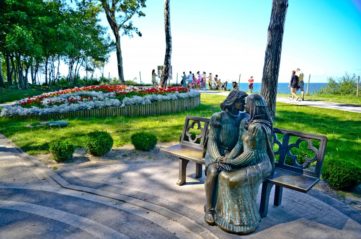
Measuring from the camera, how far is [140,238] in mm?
3734

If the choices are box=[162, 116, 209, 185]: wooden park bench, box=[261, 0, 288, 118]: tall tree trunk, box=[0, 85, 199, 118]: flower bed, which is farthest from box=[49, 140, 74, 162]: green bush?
box=[0, 85, 199, 118]: flower bed

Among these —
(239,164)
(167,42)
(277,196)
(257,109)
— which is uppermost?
(167,42)

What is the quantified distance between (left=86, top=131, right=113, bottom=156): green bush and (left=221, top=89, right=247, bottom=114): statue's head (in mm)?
3791

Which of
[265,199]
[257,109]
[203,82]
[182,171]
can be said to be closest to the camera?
[257,109]

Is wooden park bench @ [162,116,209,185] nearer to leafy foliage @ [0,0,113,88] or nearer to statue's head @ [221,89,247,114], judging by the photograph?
statue's head @ [221,89,247,114]

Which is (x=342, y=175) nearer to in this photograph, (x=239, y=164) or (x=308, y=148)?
(x=308, y=148)

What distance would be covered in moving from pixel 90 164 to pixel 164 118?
607cm

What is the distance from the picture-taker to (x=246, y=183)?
379 centimetres

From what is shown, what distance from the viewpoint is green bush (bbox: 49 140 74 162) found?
21.6ft

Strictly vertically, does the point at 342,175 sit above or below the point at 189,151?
below

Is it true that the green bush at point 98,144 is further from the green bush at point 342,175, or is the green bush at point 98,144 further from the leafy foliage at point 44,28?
the leafy foliage at point 44,28

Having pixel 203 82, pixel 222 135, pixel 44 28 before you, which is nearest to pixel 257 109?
pixel 222 135

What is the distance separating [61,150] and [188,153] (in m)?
3.17

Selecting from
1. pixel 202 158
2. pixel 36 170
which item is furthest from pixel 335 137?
pixel 36 170
